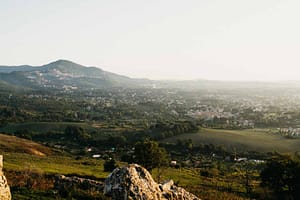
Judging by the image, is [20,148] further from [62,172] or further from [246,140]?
[246,140]

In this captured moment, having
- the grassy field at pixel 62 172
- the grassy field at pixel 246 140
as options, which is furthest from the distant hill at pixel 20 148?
the grassy field at pixel 246 140

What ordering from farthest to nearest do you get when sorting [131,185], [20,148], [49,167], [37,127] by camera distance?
[37,127] → [20,148] → [49,167] → [131,185]

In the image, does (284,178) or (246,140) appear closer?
(284,178)

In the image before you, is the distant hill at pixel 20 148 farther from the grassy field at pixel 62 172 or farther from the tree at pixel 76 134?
the tree at pixel 76 134

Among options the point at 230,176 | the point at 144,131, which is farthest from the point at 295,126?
the point at 230,176

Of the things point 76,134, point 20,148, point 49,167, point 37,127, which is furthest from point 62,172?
point 37,127

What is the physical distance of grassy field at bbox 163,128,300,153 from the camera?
329 feet

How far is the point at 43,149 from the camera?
76875 millimetres

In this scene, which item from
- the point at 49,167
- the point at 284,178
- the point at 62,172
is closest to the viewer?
the point at 62,172

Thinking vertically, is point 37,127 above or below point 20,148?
below

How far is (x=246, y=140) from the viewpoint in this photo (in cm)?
10794

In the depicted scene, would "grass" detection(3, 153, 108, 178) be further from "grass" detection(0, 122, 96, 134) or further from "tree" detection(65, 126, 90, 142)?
"grass" detection(0, 122, 96, 134)

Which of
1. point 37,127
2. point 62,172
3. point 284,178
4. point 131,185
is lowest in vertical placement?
point 37,127

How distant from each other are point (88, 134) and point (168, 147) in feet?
86.0
